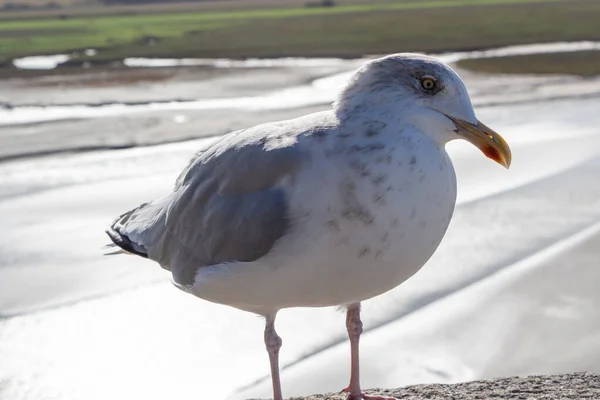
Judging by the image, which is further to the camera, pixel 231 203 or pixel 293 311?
pixel 293 311

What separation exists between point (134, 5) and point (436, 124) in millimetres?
55554

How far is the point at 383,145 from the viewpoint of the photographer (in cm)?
342

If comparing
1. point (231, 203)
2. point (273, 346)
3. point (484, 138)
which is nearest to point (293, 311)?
point (273, 346)

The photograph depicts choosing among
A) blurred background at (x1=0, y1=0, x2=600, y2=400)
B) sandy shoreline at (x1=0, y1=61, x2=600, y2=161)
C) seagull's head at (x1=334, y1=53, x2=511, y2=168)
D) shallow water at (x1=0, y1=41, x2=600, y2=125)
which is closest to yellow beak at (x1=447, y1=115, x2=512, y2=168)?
seagull's head at (x1=334, y1=53, x2=511, y2=168)

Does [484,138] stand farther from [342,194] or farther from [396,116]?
[342,194]

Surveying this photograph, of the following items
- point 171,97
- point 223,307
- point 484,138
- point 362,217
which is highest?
point 484,138

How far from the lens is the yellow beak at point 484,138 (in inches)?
142

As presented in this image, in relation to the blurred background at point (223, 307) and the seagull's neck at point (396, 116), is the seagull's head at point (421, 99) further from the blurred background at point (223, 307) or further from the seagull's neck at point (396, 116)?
the blurred background at point (223, 307)

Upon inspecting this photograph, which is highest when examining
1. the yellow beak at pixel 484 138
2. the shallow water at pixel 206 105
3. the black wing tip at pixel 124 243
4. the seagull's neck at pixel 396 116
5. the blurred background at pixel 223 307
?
the seagull's neck at pixel 396 116

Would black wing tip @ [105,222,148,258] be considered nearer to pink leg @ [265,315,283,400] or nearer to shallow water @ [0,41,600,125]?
pink leg @ [265,315,283,400]

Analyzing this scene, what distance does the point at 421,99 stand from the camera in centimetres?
358

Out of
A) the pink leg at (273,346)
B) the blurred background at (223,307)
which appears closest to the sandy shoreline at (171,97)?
the blurred background at (223,307)

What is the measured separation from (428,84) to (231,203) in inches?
36.9

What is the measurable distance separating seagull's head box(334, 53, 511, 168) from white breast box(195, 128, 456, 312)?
10 centimetres
